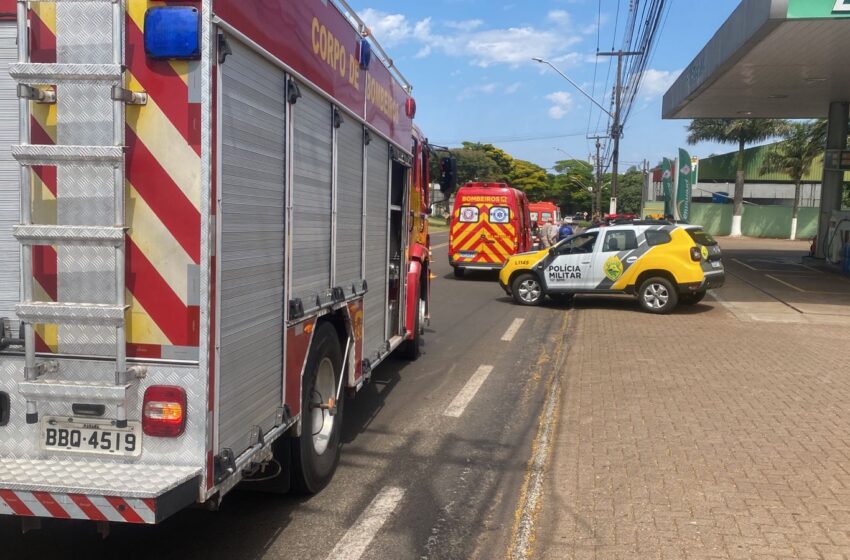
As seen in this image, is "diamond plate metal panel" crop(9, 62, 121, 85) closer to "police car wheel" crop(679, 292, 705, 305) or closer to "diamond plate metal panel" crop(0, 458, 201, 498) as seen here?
"diamond plate metal panel" crop(0, 458, 201, 498)

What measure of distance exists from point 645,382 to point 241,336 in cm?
571

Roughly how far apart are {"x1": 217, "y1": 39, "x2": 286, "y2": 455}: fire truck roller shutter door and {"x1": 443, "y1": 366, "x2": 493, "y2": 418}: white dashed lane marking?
3.32m

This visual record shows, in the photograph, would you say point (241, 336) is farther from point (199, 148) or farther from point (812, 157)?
point (812, 157)

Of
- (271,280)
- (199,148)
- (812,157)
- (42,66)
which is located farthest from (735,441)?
(812,157)

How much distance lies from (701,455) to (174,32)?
15.3 feet

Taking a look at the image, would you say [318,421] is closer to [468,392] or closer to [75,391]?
[75,391]

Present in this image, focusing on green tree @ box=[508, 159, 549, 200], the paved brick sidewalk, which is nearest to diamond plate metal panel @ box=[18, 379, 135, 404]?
the paved brick sidewalk

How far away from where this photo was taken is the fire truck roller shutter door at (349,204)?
4824mm

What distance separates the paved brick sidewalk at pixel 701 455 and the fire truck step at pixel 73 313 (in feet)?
8.36

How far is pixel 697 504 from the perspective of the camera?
453cm

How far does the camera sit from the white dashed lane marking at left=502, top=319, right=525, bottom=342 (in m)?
11.0

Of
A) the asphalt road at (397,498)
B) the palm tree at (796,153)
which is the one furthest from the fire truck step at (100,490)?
the palm tree at (796,153)

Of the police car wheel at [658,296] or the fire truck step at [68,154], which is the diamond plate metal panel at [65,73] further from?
the police car wheel at [658,296]

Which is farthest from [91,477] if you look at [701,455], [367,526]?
[701,455]
